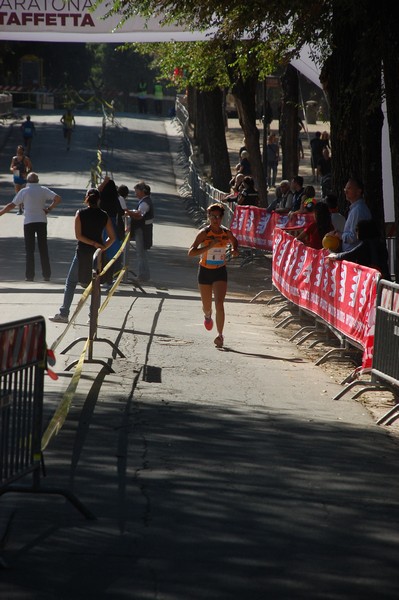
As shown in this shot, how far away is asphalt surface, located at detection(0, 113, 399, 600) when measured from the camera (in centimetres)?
638

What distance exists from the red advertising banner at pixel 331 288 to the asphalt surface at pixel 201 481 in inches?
25.0

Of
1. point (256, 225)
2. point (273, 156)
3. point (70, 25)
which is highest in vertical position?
point (70, 25)

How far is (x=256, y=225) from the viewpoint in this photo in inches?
1069

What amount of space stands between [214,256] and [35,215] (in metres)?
7.67

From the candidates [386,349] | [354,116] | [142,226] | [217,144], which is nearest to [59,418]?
[386,349]

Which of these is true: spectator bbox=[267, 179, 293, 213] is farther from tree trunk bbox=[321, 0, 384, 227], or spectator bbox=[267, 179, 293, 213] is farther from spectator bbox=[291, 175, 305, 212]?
tree trunk bbox=[321, 0, 384, 227]

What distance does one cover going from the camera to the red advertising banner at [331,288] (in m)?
12.6

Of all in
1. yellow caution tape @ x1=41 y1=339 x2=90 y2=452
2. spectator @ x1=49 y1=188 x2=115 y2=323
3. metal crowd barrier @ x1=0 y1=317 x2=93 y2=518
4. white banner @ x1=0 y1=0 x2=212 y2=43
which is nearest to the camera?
metal crowd barrier @ x1=0 y1=317 x2=93 y2=518

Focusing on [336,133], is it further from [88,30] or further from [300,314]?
[88,30]

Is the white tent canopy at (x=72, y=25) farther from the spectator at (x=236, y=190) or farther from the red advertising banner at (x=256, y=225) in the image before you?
the spectator at (x=236, y=190)

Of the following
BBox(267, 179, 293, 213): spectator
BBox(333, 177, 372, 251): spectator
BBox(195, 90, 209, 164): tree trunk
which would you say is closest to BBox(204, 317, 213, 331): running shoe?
BBox(333, 177, 372, 251): spectator

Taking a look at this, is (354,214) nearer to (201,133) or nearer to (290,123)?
(290,123)

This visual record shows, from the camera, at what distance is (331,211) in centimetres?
1805

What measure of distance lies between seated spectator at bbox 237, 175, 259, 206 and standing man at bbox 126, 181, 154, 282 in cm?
677
